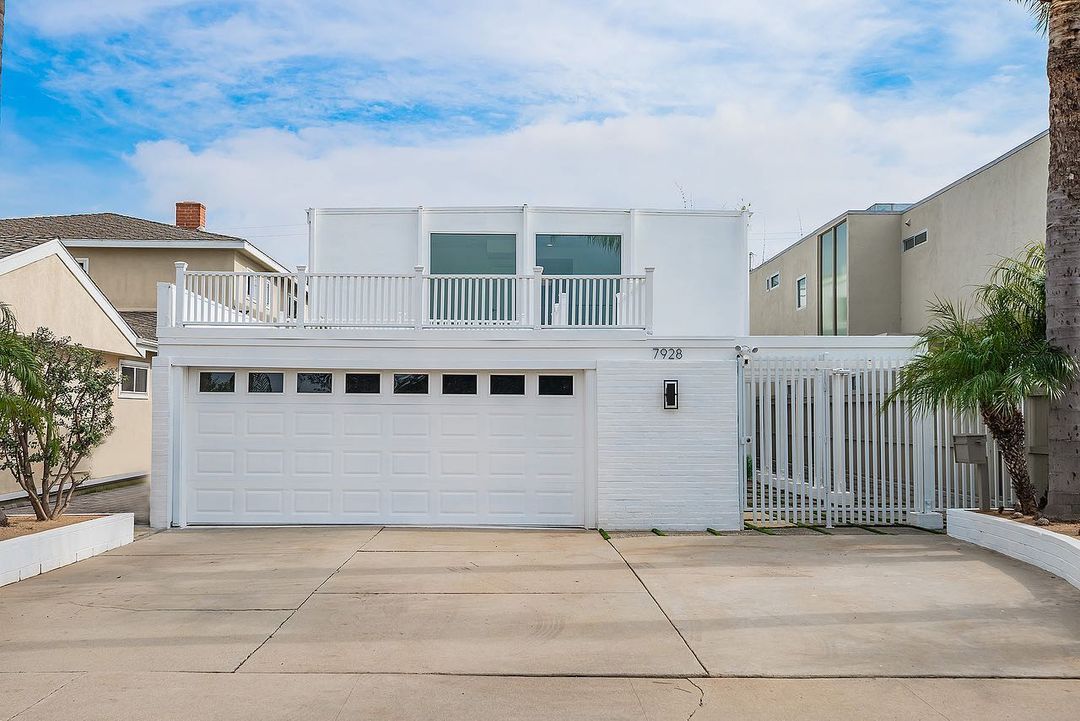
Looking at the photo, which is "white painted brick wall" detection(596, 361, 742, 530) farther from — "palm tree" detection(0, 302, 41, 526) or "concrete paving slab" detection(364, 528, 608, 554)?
"palm tree" detection(0, 302, 41, 526)

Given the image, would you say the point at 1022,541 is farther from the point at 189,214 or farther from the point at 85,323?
the point at 189,214

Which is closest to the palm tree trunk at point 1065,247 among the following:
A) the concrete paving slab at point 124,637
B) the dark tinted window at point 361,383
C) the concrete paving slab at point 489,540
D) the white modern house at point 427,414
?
the white modern house at point 427,414

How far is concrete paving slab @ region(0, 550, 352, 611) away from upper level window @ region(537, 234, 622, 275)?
785cm

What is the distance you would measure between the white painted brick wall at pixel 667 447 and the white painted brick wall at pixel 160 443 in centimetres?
598

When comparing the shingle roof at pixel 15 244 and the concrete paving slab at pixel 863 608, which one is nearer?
the concrete paving slab at pixel 863 608

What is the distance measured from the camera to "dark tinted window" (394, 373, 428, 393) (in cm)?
1238

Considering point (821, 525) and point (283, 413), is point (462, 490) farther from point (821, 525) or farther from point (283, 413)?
point (821, 525)

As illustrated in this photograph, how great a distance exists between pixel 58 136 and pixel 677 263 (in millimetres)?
18715

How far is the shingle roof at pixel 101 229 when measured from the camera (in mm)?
21641

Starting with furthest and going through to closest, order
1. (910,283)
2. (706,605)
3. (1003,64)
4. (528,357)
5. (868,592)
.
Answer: (910,283) → (1003,64) → (528,357) → (868,592) → (706,605)

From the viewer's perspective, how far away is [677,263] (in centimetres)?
1623

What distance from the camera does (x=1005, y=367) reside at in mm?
9898

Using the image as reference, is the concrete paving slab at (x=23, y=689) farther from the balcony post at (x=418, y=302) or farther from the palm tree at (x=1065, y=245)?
the palm tree at (x=1065, y=245)

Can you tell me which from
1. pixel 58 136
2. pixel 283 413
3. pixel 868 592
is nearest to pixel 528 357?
pixel 283 413
